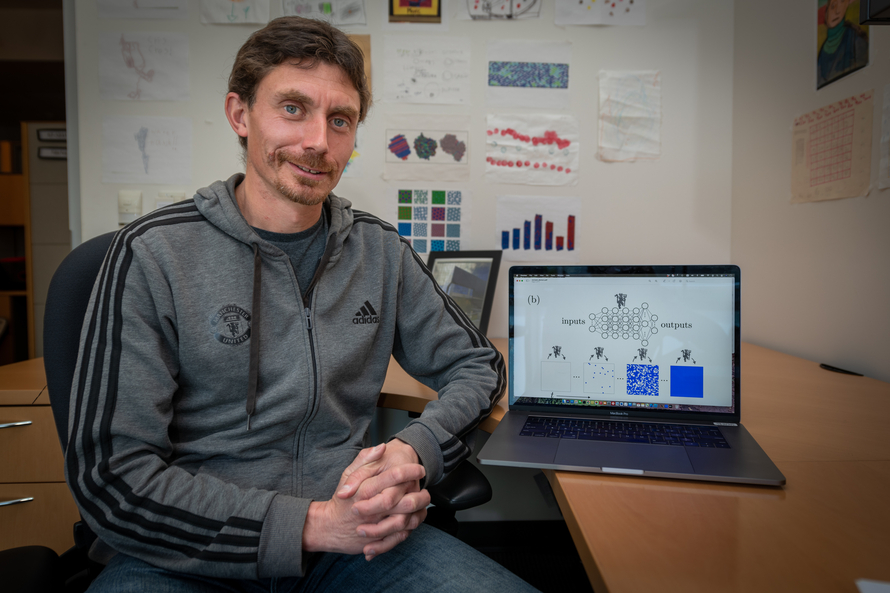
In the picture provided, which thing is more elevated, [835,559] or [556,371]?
[556,371]

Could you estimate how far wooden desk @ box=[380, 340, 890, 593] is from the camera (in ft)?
1.53

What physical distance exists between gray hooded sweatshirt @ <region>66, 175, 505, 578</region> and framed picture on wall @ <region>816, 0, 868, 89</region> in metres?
1.18

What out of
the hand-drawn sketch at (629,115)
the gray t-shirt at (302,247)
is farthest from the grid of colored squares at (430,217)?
the gray t-shirt at (302,247)

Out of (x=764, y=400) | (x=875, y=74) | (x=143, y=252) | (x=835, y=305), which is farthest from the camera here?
(x=835, y=305)

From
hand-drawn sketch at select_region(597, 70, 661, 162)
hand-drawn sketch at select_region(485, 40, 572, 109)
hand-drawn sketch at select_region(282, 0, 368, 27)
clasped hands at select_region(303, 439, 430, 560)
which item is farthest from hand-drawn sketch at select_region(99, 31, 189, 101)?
clasped hands at select_region(303, 439, 430, 560)

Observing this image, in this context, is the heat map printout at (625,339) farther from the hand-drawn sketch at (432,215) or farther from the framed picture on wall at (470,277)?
the hand-drawn sketch at (432,215)

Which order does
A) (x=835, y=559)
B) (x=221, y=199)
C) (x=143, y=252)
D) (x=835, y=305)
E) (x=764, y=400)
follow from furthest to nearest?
(x=835, y=305) → (x=764, y=400) → (x=221, y=199) → (x=143, y=252) → (x=835, y=559)

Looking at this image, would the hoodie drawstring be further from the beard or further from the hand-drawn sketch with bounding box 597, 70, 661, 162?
the hand-drawn sketch with bounding box 597, 70, 661, 162

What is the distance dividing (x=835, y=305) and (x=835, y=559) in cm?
108

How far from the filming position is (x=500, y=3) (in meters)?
1.69

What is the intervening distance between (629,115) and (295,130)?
4.23 feet

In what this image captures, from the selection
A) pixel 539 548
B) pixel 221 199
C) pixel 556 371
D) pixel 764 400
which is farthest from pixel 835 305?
pixel 221 199

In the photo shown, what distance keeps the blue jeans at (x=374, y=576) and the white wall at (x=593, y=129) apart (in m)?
1.07

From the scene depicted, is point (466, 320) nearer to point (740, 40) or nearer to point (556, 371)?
point (556, 371)
